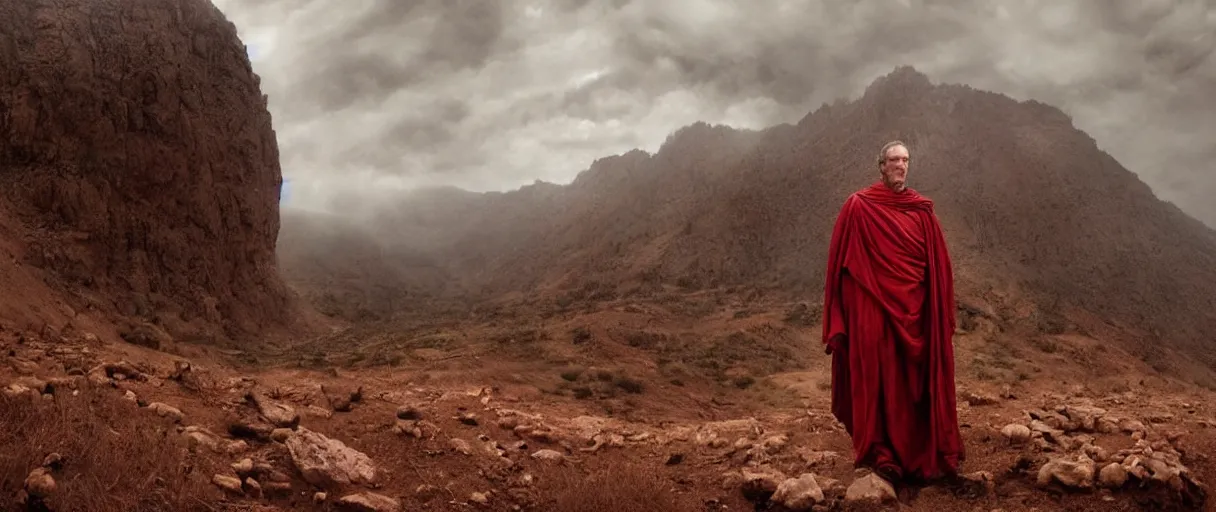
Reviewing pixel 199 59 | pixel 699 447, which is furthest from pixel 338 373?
pixel 199 59

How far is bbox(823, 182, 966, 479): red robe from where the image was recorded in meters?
4.51

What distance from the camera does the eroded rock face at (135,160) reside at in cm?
1560

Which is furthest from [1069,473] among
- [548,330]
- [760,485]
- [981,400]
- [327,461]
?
[548,330]

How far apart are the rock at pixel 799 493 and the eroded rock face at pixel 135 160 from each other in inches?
578

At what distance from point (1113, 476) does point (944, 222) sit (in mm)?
32466

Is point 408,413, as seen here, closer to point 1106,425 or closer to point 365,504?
point 365,504

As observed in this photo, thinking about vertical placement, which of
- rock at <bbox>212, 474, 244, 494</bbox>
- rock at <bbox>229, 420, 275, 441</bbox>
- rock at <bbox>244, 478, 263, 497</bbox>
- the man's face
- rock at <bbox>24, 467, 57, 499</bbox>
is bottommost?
rock at <bbox>244, 478, 263, 497</bbox>

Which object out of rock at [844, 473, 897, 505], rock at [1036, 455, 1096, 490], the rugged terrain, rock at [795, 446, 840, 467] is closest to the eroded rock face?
the rugged terrain

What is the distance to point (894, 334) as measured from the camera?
4.63m

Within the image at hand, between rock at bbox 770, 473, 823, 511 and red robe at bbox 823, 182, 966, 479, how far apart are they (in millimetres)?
559

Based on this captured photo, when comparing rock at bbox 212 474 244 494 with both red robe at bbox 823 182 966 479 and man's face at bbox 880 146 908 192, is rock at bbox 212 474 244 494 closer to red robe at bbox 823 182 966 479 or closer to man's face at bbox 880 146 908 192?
red robe at bbox 823 182 966 479

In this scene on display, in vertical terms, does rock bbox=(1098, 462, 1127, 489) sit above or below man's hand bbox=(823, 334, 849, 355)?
below

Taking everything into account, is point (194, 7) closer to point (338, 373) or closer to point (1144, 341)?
point (338, 373)

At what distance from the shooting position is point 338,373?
37.6 ft
